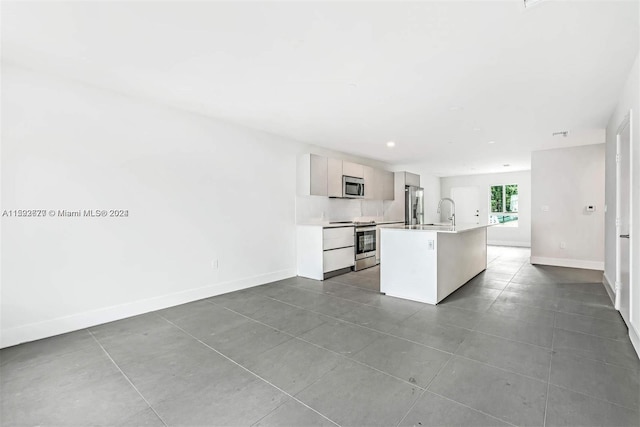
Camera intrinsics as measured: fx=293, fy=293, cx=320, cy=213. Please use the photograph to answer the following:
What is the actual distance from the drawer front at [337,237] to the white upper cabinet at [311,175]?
2.36 ft

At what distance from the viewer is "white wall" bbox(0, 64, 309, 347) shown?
2.62m

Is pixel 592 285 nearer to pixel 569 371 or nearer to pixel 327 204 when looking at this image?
pixel 569 371

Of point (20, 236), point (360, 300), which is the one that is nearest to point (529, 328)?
point (360, 300)

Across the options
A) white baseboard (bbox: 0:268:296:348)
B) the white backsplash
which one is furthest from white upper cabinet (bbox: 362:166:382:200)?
white baseboard (bbox: 0:268:296:348)

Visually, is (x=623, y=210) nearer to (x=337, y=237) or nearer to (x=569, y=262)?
(x=569, y=262)

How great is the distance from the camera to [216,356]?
236cm

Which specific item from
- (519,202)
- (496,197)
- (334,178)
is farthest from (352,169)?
(519,202)

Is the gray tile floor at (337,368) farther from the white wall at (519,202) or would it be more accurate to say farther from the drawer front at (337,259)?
the white wall at (519,202)

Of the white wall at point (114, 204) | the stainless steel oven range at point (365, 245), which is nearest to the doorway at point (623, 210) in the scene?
the stainless steel oven range at point (365, 245)

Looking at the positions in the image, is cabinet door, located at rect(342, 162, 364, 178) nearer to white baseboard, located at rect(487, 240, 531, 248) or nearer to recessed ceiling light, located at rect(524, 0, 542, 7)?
recessed ceiling light, located at rect(524, 0, 542, 7)

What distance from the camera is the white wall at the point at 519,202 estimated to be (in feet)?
30.6

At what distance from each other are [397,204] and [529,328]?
4.96m

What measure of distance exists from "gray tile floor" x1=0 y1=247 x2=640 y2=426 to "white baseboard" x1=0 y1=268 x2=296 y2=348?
106mm

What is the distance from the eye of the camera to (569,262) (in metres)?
6.00
